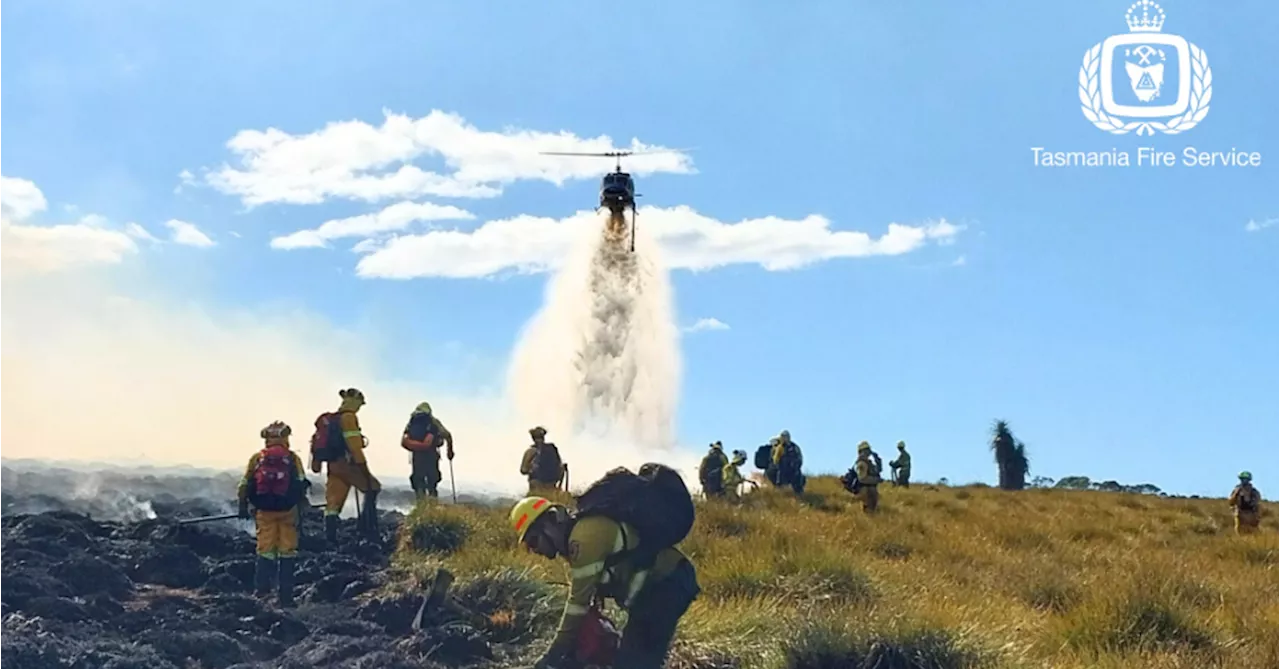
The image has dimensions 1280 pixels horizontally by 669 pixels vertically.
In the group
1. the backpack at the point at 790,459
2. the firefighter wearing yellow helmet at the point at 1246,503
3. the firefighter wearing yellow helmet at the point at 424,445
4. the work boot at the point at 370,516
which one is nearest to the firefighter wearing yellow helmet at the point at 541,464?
the firefighter wearing yellow helmet at the point at 424,445

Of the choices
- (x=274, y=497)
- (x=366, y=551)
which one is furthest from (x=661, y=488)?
(x=366, y=551)

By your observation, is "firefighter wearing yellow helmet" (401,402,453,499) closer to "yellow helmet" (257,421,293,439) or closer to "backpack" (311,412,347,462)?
"backpack" (311,412,347,462)

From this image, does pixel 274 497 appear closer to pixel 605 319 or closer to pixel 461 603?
pixel 461 603

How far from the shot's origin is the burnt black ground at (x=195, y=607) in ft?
28.7

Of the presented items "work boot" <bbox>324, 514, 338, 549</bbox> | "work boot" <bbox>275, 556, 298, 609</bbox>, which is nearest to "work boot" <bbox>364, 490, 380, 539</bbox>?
"work boot" <bbox>324, 514, 338, 549</bbox>

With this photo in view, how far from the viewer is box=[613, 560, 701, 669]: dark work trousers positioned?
21.9 ft

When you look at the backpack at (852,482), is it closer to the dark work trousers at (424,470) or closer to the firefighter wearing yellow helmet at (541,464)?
the firefighter wearing yellow helmet at (541,464)

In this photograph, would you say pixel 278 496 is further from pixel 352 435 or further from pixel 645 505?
pixel 645 505

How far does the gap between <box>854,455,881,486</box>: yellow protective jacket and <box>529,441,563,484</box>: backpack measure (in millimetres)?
4941

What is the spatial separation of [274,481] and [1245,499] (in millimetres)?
15513

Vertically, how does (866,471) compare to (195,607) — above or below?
above

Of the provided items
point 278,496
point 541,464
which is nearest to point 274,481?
point 278,496

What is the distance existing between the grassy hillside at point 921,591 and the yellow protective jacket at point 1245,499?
2.33 m

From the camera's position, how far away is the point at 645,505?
6559 millimetres
